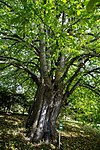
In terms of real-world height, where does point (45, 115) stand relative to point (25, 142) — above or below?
above

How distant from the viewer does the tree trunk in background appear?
10.0 meters

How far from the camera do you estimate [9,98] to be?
15.8 m

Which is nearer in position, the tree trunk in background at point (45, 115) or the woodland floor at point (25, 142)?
the woodland floor at point (25, 142)

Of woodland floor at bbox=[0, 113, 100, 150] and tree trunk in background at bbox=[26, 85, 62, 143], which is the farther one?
tree trunk in background at bbox=[26, 85, 62, 143]

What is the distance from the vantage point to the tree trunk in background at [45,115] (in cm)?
1002

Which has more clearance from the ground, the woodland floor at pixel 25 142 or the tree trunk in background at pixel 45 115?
the tree trunk in background at pixel 45 115

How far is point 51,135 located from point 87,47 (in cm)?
431

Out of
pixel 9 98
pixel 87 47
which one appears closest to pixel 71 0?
pixel 87 47

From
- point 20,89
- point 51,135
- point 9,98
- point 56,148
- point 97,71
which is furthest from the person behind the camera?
point 20,89

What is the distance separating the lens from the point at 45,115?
1048 centimetres

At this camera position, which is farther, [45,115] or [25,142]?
[45,115]

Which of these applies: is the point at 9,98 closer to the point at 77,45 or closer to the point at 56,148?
the point at 56,148

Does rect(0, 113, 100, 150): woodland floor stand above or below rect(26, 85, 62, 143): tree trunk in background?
below

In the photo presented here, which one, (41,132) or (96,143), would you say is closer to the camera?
(41,132)
